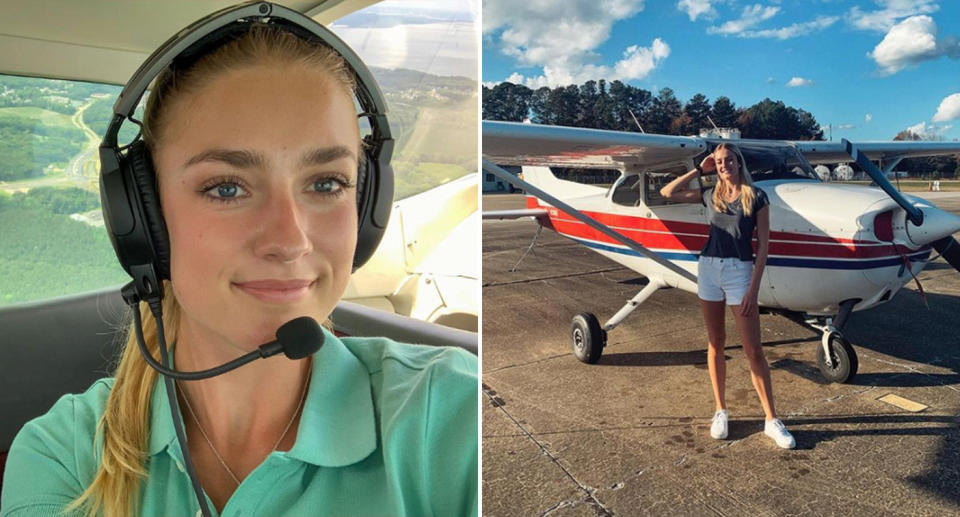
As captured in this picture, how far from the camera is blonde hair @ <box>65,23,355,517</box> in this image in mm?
407

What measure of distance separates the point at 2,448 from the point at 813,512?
1736 mm

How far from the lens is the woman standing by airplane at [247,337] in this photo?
1.30 feet

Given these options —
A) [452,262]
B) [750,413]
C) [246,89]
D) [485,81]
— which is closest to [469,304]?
[452,262]

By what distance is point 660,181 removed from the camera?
7.70 feet

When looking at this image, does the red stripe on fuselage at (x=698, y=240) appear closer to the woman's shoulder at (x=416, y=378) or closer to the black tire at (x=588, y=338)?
the black tire at (x=588, y=338)

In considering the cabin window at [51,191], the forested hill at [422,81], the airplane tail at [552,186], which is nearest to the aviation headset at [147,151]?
A: the cabin window at [51,191]

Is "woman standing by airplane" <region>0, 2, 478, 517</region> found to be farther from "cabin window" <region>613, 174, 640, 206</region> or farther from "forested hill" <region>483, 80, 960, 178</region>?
"cabin window" <region>613, 174, 640, 206</region>

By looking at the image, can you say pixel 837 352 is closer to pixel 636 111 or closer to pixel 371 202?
pixel 636 111

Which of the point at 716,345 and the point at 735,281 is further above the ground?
the point at 735,281

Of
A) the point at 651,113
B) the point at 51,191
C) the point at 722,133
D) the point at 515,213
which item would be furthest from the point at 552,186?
the point at 51,191

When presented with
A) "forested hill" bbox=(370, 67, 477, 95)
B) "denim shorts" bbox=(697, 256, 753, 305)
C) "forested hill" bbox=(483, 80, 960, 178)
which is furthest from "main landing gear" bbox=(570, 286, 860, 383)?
"forested hill" bbox=(370, 67, 477, 95)

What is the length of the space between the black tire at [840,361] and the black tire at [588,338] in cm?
76

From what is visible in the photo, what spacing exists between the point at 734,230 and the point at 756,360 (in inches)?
16.9

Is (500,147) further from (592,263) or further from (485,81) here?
(592,263)
